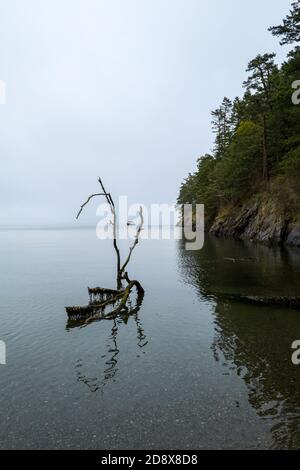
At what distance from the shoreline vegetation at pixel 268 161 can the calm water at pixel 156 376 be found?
30.7 meters

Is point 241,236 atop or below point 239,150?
below

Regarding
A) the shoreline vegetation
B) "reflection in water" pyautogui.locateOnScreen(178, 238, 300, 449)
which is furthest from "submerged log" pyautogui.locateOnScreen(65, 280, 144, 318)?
the shoreline vegetation

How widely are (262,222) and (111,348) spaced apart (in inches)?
2127

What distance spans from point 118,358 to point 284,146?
53188 millimetres

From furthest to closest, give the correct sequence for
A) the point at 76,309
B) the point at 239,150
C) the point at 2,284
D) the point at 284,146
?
the point at 239,150 → the point at 284,146 → the point at 2,284 → the point at 76,309

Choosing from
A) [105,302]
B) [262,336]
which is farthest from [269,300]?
[105,302]

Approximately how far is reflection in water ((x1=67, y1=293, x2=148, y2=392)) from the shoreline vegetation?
33.4m

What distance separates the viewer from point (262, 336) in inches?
659

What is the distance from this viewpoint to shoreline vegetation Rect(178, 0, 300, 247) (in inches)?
1754

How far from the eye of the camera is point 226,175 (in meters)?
72.7

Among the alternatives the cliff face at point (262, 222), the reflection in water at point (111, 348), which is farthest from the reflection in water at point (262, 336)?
the cliff face at point (262, 222)

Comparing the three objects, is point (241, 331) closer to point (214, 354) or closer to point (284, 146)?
point (214, 354)

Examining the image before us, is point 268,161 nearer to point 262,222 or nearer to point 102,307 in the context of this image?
point 262,222
